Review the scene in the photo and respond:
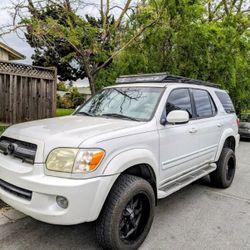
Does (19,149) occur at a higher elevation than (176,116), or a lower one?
lower

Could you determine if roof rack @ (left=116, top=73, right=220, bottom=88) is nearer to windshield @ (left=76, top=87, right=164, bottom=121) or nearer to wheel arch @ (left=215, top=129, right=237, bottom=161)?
windshield @ (left=76, top=87, right=164, bottom=121)

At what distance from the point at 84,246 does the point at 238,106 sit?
12834 millimetres

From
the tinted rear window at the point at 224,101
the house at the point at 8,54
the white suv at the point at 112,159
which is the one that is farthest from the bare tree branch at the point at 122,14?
the house at the point at 8,54

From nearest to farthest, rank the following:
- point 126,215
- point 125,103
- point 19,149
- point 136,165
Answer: point 19,149 → point 126,215 → point 136,165 → point 125,103

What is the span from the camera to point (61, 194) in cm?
254

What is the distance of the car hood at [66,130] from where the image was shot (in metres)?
2.75

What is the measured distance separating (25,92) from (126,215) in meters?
6.81

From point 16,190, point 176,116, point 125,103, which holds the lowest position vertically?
point 16,190

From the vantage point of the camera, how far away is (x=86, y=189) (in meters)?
2.57

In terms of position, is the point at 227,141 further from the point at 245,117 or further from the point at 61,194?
the point at 245,117

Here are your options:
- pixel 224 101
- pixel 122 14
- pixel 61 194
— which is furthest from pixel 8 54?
pixel 61 194

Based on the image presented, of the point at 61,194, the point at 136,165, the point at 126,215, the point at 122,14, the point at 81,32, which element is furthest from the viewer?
the point at 122,14

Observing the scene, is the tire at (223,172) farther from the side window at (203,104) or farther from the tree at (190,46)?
the tree at (190,46)

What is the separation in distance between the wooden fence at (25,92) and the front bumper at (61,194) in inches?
247
